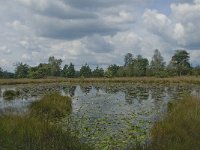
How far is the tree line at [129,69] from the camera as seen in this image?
88938 mm

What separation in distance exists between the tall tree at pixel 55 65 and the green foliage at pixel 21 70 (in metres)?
9.44

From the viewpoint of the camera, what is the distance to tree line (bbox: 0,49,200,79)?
8894 cm

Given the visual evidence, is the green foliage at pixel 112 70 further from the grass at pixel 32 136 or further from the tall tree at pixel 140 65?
the grass at pixel 32 136

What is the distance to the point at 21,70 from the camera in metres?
106

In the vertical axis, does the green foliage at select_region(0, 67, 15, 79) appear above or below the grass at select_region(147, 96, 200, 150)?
above

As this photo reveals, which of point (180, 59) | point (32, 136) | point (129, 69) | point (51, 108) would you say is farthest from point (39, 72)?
point (32, 136)

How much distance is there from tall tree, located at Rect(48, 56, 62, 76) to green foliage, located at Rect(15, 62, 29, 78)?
944 centimetres

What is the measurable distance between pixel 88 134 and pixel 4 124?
3401mm

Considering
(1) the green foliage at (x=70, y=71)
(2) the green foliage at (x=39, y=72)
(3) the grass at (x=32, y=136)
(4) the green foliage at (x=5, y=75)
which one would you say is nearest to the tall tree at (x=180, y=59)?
(1) the green foliage at (x=70, y=71)

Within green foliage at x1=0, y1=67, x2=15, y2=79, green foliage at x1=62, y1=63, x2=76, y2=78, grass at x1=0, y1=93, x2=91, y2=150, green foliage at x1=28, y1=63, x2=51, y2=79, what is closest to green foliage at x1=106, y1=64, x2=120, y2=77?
green foliage at x1=62, y1=63, x2=76, y2=78

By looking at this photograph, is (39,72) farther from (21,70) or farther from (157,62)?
(157,62)

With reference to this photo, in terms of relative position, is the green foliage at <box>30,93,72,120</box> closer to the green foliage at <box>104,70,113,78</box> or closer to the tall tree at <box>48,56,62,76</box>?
the green foliage at <box>104,70,113,78</box>

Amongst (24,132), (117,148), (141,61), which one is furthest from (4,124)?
(141,61)

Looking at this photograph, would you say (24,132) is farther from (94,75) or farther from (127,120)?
(94,75)
